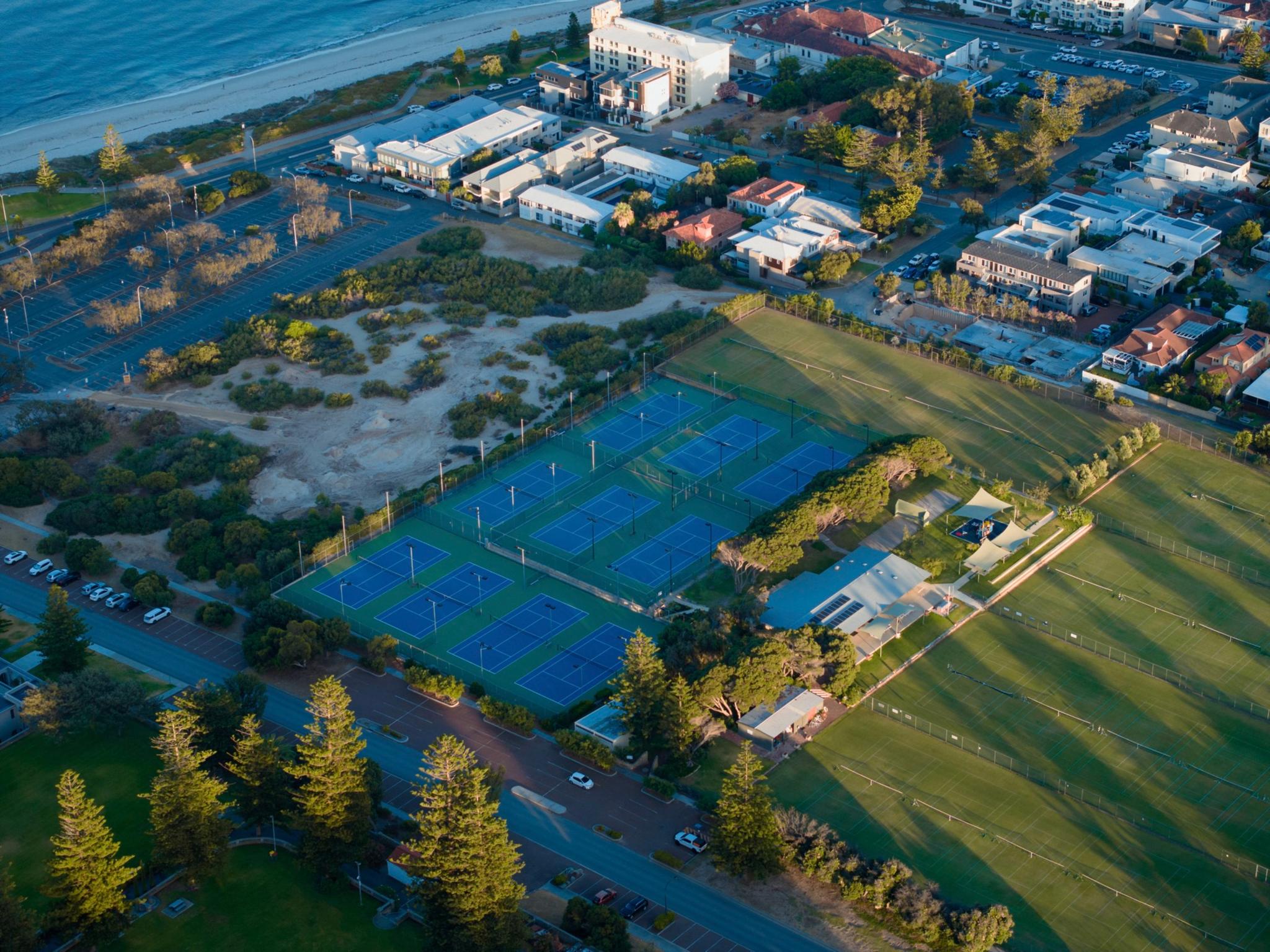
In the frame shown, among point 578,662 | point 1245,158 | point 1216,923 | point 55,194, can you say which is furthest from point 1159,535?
point 55,194

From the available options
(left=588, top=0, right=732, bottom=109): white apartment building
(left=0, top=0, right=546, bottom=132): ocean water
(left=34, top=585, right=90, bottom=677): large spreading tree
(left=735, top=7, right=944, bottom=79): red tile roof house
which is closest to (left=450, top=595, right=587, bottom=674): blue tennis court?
(left=34, top=585, right=90, bottom=677): large spreading tree

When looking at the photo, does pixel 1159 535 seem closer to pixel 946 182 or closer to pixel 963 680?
pixel 963 680

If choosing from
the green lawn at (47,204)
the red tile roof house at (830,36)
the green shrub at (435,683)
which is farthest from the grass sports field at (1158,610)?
the green lawn at (47,204)

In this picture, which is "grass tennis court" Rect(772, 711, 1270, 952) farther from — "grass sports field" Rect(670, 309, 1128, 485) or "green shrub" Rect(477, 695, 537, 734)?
"grass sports field" Rect(670, 309, 1128, 485)

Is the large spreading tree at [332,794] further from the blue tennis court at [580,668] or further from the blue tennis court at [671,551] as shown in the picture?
the blue tennis court at [671,551]

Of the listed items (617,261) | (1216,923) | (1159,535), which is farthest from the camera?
(617,261)

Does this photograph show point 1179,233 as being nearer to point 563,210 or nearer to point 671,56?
point 563,210

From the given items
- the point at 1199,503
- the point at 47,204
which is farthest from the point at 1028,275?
the point at 47,204
